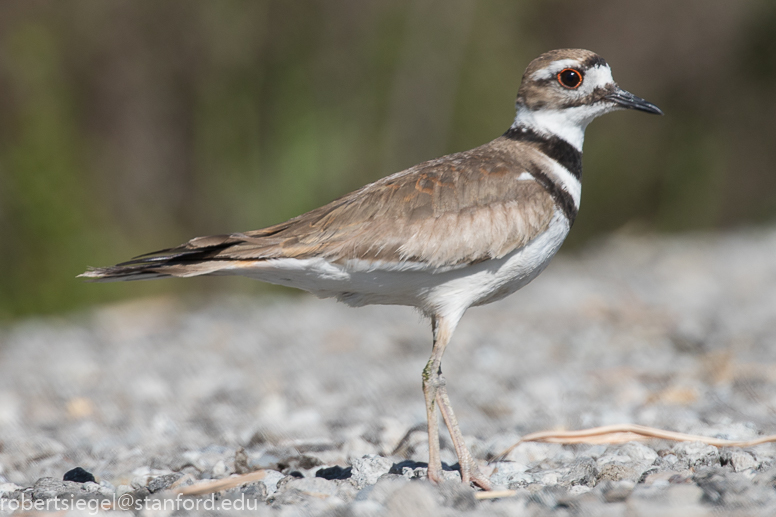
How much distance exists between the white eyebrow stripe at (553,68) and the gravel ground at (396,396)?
199cm

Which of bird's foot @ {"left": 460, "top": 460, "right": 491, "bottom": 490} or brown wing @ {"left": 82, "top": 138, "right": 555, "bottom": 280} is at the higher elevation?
brown wing @ {"left": 82, "top": 138, "right": 555, "bottom": 280}

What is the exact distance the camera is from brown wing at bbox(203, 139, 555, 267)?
358 cm

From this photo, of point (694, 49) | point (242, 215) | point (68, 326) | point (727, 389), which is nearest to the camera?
point (727, 389)

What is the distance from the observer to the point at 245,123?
9383 millimetres

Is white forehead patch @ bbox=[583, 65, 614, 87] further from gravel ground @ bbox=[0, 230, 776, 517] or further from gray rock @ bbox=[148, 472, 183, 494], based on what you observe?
gray rock @ bbox=[148, 472, 183, 494]

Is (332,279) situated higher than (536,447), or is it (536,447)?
(332,279)

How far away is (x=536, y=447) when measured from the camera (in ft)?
13.2

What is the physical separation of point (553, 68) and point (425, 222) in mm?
1244

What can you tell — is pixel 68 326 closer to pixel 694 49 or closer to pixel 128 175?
pixel 128 175

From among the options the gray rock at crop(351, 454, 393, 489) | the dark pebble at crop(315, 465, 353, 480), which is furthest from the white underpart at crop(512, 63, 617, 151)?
the dark pebble at crop(315, 465, 353, 480)

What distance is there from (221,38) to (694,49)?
8130 millimetres

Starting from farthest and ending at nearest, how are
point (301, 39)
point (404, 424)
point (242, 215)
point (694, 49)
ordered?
point (694, 49) < point (301, 39) < point (242, 215) < point (404, 424)

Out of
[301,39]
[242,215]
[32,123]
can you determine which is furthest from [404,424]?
[301,39]

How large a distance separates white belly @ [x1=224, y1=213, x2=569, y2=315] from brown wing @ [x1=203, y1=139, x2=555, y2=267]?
56 millimetres
